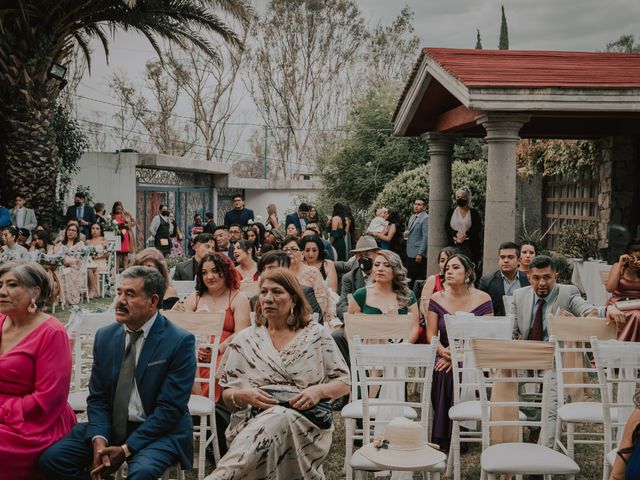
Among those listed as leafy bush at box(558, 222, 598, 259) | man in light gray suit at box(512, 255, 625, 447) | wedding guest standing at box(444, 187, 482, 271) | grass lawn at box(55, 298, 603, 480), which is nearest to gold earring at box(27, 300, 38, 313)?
grass lawn at box(55, 298, 603, 480)

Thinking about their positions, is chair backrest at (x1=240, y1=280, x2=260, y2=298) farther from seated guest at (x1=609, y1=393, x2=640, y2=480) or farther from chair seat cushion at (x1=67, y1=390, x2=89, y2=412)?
seated guest at (x1=609, y1=393, x2=640, y2=480)

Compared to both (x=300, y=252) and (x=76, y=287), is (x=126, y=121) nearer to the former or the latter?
(x=76, y=287)

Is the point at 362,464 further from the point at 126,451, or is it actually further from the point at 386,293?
the point at 386,293

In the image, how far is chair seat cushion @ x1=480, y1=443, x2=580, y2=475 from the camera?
4.40 m

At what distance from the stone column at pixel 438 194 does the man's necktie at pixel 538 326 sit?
6.37 meters

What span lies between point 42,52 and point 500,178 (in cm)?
1065

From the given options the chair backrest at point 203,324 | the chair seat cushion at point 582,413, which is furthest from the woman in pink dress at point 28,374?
the chair seat cushion at point 582,413

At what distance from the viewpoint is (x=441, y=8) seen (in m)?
44.5

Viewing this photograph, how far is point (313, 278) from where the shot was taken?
836 centimetres

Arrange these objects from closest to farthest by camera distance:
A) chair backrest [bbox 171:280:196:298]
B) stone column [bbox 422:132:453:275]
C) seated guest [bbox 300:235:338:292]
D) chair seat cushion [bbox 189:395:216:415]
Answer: chair seat cushion [bbox 189:395:216:415] → chair backrest [bbox 171:280:196:298] → seated guest [bbox 300:235:338:292] → stone column [bbox 422:132:453:275]

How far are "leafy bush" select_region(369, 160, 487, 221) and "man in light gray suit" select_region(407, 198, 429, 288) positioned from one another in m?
3.06

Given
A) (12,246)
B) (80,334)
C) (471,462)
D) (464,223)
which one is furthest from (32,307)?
(12,246)

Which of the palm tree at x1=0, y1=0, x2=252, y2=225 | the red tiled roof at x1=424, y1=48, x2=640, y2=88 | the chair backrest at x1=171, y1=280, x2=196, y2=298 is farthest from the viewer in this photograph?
the palm tree at x1=0, y1=0, x2=252, y2=225

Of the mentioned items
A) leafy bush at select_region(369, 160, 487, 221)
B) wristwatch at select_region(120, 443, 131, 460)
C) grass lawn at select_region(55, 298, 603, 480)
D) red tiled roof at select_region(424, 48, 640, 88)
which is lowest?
grass lawn at select_region(55, 298, 603, 480)
